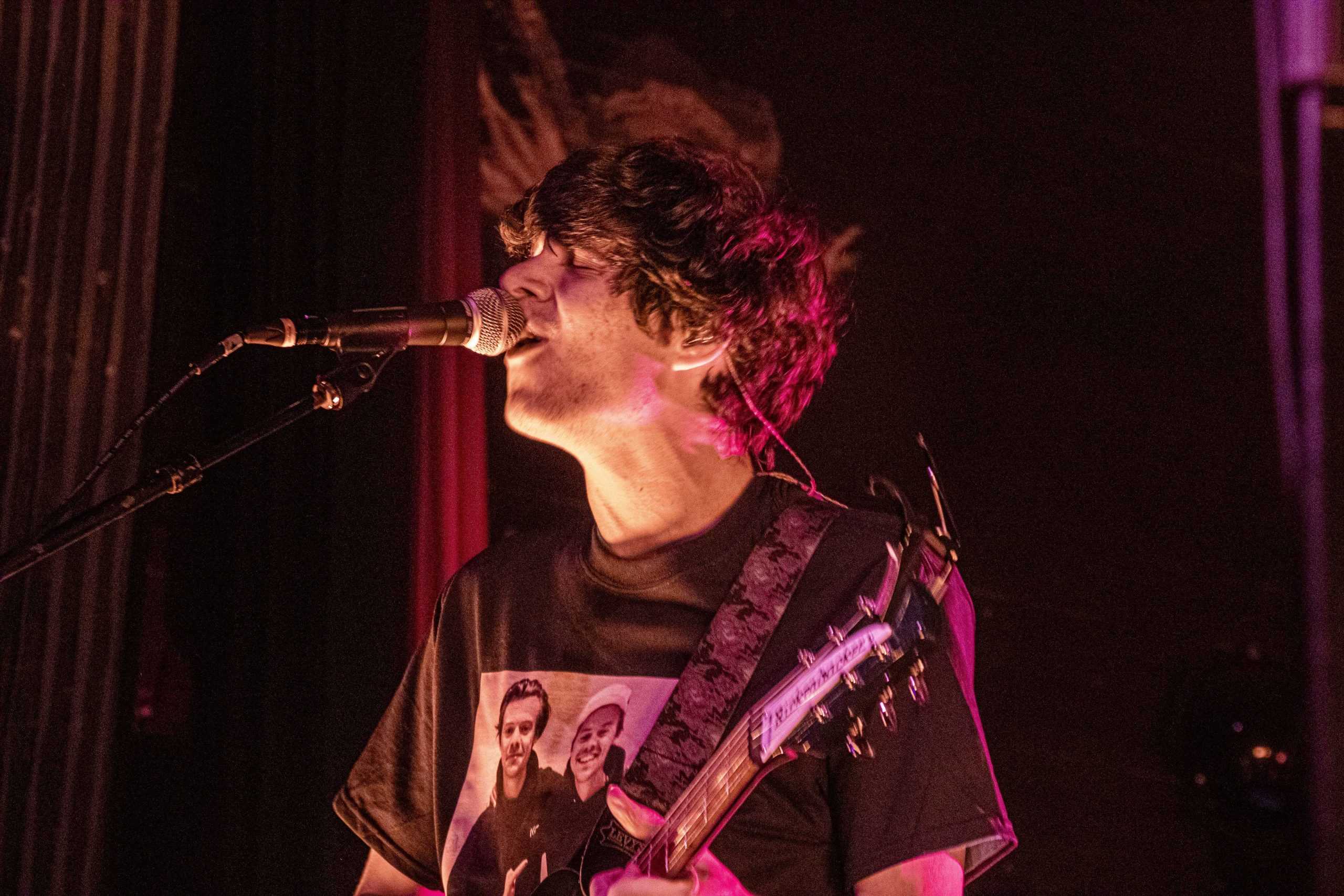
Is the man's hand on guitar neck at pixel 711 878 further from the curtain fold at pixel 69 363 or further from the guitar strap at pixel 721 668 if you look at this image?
the curtain fold at pixel 69 363

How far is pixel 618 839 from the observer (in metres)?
1.59

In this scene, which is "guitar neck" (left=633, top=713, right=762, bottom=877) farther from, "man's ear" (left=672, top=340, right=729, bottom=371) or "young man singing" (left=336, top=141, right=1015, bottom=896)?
"man's ear" (left=672, top=340, right=729, bottom=371)

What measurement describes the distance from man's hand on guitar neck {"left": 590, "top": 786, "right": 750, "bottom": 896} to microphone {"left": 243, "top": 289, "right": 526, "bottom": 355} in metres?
0.67

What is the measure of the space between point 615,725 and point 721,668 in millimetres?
183

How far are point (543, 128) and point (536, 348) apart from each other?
4.63 ft

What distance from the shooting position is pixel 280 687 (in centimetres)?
239

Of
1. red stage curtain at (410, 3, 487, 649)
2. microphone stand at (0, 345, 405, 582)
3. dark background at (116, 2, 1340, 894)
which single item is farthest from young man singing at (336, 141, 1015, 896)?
red stage curtain at (410, 3, 487, 649)

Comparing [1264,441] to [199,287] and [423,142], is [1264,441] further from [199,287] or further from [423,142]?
[199,287]

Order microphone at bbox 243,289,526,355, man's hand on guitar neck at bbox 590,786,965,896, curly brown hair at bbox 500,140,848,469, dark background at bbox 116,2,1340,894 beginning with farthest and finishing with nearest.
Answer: dark background at bbox 116,2,1340,894 < curly brown hair at bbox 500,140,848,469 < microphone at bbox 243,289,526,355 < man's hand on guitar neck at bbox 590,786,965,896

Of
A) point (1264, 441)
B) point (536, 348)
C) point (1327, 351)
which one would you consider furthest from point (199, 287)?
point (1264, 441)

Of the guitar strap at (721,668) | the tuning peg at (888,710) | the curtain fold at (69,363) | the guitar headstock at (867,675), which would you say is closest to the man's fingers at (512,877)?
the guitar strap at (721,668)

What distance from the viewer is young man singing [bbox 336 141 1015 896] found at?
1.54m

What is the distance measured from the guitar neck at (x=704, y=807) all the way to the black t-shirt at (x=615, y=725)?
69 mm

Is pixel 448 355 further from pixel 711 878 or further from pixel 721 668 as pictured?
pixel 711 878
